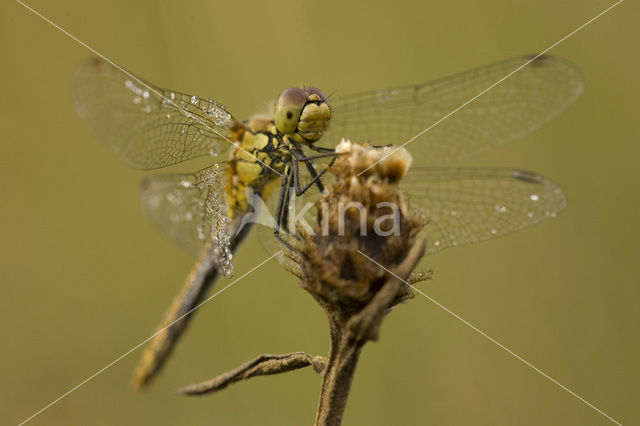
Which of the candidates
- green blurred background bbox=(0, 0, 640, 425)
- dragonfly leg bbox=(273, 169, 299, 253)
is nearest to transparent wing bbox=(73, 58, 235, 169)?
dragonfly leg bbox=(273, 169, 299, 253)

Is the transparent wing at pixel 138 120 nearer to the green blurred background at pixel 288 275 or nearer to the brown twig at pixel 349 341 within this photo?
the brown twig at pixel 349 341

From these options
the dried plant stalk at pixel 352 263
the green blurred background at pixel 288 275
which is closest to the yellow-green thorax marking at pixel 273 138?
the dried plant stalk at pixel 352 263

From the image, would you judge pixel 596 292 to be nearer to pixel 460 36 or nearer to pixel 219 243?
pixel 460 36

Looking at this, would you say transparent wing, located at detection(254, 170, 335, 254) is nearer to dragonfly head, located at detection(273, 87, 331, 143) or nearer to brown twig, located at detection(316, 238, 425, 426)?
dragonfly head, located at detection(273, 87, 331, 143)

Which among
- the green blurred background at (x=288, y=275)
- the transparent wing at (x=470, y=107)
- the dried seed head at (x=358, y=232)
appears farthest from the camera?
the green blurred background at (x=288, y=275)

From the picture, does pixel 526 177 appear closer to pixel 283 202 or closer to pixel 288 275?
pixel 283 202

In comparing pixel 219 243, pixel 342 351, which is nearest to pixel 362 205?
pixel 342 351
